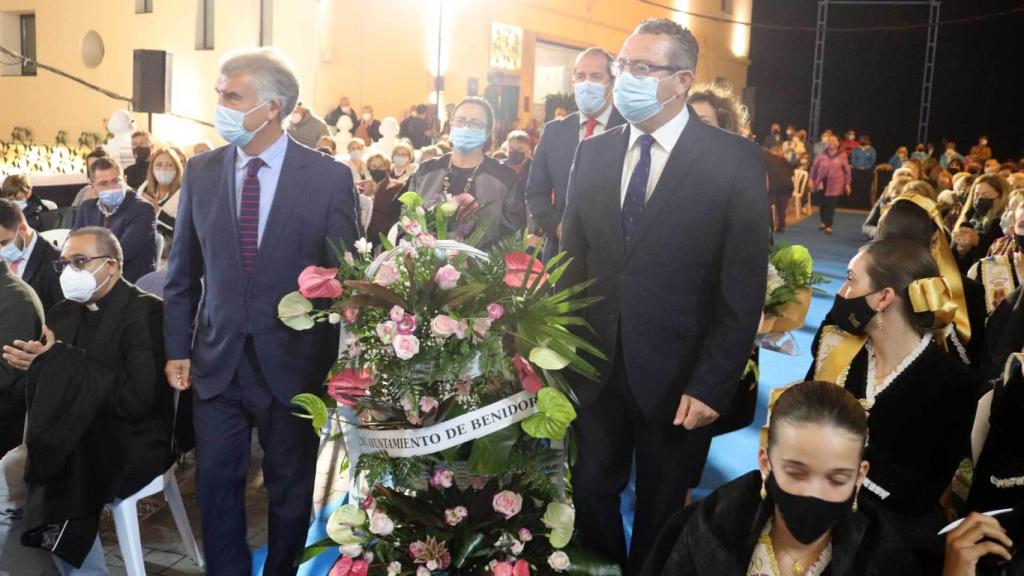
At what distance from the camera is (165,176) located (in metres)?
6.26

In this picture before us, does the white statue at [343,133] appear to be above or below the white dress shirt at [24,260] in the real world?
above

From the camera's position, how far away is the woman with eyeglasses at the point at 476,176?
15.3 ft

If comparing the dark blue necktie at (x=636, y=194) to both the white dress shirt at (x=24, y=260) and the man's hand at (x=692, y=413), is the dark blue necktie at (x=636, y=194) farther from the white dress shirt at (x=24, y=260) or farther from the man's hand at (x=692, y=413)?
the white dress shirt at (x=24, y=260)

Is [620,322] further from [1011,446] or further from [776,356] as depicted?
[776,356]

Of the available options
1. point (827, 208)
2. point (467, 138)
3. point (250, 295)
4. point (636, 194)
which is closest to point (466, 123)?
point (467, 138)

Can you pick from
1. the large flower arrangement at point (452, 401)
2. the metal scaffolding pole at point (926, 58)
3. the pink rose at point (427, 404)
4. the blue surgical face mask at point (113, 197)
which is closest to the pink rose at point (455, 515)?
the large flower arrangement at point (452, 401)

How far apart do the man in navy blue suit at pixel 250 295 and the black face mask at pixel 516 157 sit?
12.7 ft

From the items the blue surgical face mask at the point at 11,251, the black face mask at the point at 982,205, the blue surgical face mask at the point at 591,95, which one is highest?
Result: the blue surgical face mask at the point at 591,95

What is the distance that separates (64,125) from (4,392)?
50.8ft

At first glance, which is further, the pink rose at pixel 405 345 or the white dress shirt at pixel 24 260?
the white dress shirt at pixel 24 260

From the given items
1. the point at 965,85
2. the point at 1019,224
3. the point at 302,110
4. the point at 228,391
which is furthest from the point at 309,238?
the point at 965,85

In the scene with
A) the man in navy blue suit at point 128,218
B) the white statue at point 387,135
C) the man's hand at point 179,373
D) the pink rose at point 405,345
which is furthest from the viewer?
the white statue at point 387,135

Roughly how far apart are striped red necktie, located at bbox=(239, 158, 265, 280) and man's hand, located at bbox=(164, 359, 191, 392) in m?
0.37

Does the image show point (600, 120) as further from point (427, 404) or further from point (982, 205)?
point (982, 205)
